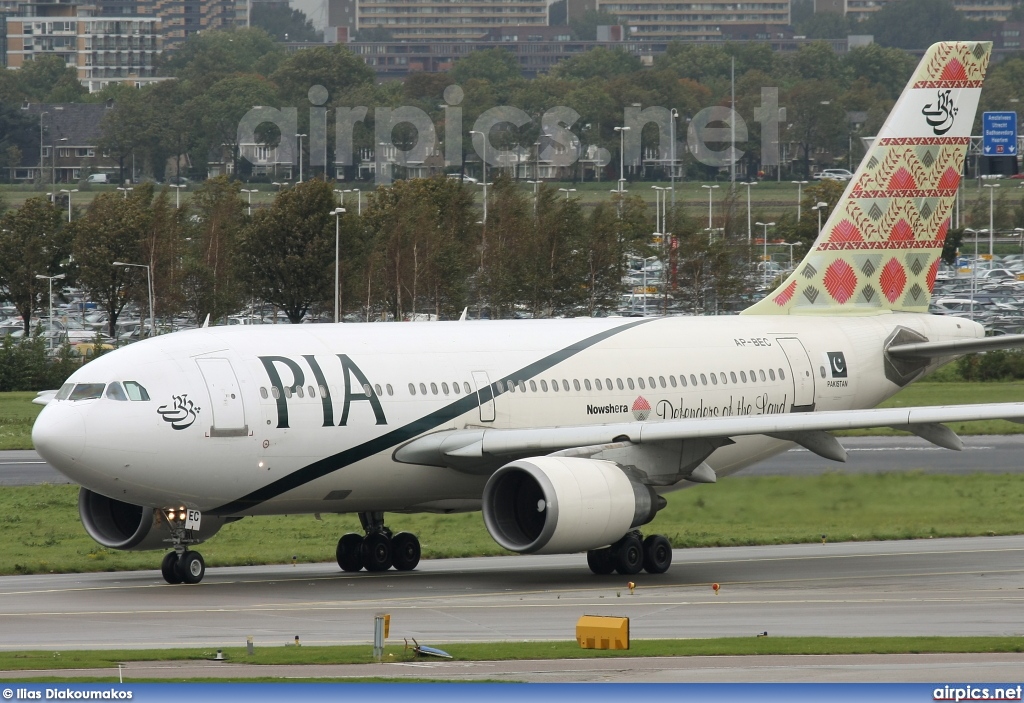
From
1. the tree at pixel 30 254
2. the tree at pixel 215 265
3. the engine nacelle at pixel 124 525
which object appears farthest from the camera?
the tree at pixel 30 254

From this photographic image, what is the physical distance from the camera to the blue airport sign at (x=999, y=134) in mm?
106562

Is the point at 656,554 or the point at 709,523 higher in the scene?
the point at 656,554

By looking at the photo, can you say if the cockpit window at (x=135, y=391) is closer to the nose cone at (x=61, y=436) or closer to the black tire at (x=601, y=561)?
the nose cone at (x=61, y=436)

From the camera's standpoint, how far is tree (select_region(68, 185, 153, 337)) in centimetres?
9569

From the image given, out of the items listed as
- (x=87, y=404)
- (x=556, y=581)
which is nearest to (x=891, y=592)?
(x=556, y=581)

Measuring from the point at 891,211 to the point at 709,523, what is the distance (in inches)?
324

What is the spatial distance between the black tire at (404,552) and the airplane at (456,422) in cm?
7

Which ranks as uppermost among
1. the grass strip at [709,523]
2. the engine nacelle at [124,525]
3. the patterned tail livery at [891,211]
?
the patterned tail livery at [891,211]

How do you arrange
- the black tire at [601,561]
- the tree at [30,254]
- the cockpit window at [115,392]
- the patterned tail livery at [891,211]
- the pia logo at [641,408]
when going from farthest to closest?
the tree at [30,254]
the patterned tail livery at [891,211]
the pia logo at [641,408]
the black tire at [601,561]
the cockpit window at [115,392]

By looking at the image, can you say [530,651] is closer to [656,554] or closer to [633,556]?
[633,556]

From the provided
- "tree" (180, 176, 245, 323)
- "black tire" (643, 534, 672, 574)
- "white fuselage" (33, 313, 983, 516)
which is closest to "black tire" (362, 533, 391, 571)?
"white fuselage" (33, 313, 983, 516)

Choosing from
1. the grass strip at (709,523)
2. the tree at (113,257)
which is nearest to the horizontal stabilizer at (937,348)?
the grass strip at (709,523)

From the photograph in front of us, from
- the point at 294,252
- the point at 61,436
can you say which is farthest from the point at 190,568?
the point at 294,252

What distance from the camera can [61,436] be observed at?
94.5 ft
